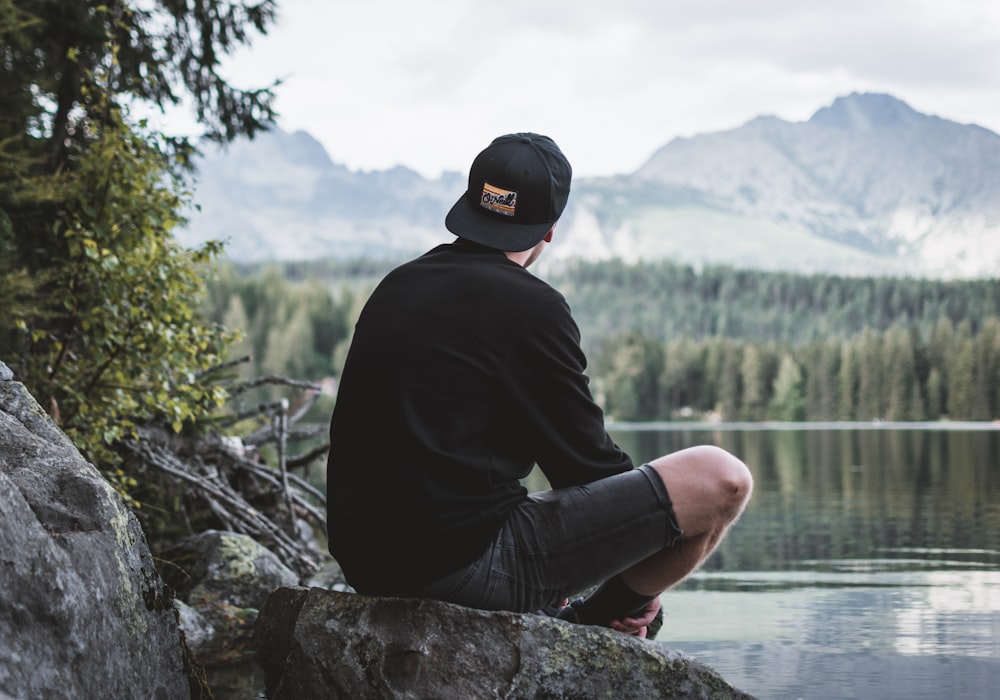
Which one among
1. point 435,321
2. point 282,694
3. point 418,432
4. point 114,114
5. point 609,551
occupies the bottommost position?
point 282,694

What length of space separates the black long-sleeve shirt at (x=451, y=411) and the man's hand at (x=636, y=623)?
2.05 ft

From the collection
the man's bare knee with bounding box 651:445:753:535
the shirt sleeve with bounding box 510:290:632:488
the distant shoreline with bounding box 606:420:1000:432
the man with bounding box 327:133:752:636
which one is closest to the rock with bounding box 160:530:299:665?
the man with bounding box 327:133:752:636

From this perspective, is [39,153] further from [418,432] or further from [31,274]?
[418,432]

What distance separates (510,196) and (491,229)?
12cm

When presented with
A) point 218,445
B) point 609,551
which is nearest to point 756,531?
point 218,445

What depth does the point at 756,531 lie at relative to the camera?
12086 mm

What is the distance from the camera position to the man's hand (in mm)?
3791

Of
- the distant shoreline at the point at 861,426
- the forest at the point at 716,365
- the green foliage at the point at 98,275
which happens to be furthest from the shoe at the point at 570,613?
the forest at the point at 716,365

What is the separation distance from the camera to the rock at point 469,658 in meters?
3.40

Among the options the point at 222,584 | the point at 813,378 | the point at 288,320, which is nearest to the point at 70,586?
the point at 222,584

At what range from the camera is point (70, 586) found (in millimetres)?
3037

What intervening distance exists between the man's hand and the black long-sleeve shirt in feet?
2.05

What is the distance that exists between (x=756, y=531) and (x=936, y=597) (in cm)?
485

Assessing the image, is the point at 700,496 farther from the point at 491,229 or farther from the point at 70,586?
the point at 70,586
